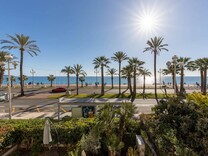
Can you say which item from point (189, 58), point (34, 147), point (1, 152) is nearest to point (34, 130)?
point (34, 147)

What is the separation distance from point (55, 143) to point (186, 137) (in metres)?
7.94

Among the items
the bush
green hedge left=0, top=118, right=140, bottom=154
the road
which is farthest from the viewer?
the road

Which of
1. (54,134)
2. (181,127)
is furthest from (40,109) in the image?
(181,127)

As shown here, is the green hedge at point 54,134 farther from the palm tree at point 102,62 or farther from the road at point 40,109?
the palm tree at point 102,62

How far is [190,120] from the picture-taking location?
8.04m

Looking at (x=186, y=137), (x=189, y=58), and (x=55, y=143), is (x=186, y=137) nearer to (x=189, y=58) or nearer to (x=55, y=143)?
(x=55, y=143)

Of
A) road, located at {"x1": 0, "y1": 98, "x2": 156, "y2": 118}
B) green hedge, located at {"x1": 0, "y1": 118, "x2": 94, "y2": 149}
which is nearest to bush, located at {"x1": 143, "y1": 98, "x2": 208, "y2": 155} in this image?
green hedge, located at {"x1": 0, "y1": 118, "x2": 94, "y2": 149}

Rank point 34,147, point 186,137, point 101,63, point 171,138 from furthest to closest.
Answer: point 101,63 < point 34,147 < point 186,137 < point 171,138

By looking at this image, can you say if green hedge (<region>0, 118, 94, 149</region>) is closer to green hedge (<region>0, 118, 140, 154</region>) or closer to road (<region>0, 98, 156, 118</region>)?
green hedge (<region>0, 118, 140, 154</region>)

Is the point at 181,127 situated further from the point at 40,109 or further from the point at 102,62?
the point at 102,62

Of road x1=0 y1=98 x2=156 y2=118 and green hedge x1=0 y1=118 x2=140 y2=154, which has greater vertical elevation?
green hedge x1=0 y1=118 x2=140 y2=154

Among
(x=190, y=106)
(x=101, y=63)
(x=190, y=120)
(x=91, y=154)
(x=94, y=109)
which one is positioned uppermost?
(x=101, y=63)

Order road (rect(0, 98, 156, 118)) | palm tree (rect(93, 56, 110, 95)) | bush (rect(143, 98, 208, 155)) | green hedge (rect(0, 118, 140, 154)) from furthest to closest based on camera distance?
1. palm tree (rect(93, 56, 110, 95))
2. road (rect(0, 98, 156, 118))
3. green hedge (rect(0, 118, 140, 154))
4. bush (rect(143, 98, 208, 155))

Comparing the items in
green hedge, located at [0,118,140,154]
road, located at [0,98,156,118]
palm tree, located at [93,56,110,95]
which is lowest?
road, located at [0,98,156,118]
